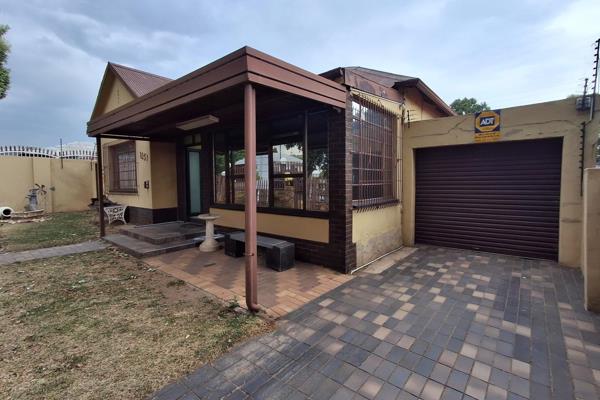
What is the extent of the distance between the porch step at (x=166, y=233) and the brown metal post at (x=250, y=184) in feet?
12.2

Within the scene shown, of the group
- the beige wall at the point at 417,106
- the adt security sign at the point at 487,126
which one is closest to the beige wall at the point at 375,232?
the adt security sign at the point at 487,126

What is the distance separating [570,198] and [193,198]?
8.69 m

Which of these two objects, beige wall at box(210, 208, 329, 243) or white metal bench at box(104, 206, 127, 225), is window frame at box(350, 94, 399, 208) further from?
white metal bench at box(104, 206, 127, 225)

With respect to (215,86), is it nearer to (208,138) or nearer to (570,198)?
(208,138)

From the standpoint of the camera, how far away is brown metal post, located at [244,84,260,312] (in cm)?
282

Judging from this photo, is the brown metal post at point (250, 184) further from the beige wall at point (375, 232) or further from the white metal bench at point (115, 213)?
the white metal bench at point (115, 213)

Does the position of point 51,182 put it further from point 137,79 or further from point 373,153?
point 373,153

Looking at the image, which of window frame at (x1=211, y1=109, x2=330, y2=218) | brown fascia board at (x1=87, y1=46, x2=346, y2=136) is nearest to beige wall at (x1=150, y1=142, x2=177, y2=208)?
window frame at (x1=211, y1=109, x2=330, y2=218)

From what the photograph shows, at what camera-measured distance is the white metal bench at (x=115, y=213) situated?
8.75 metres

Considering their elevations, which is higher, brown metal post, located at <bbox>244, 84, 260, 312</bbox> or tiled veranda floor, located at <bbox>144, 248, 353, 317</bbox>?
brown metal post, located at <bbox>244, 84, 260, 312</bbox>

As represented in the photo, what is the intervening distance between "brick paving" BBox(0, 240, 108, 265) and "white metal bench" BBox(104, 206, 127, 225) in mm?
2705

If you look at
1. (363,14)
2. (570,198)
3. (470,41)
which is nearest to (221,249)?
(570,198)

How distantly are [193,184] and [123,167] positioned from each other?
130 inches

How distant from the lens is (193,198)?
836 centimetres
